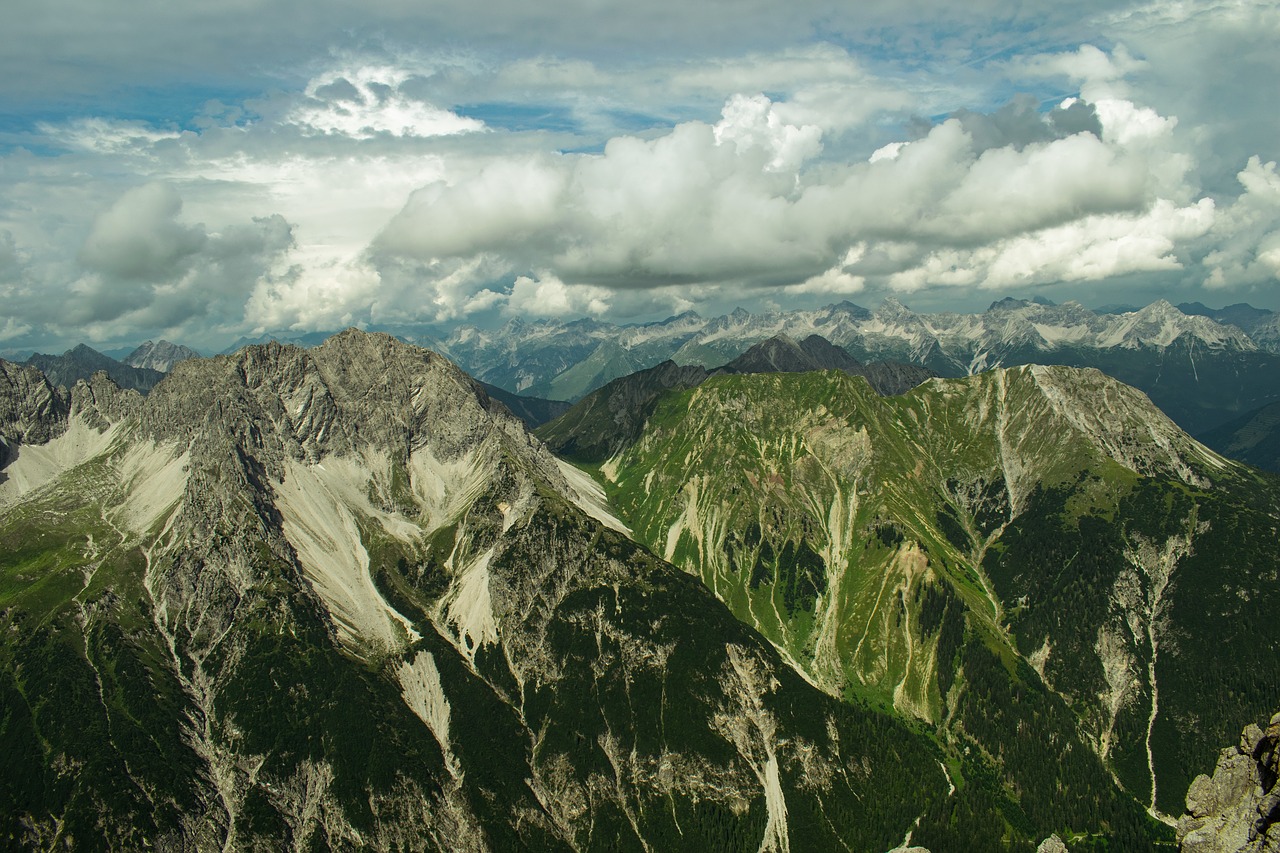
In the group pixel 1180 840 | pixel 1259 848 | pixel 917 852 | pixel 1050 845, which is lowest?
pixel 917 852

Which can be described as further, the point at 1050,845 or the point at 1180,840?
the point at 1050,845

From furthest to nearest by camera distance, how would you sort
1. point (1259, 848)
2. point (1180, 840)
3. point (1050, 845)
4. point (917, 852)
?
point (917, 852), point (1050, 845), point (1180, 840), point (1259, 848)

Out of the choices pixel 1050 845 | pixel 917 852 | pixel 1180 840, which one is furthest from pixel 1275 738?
pixel 917 852

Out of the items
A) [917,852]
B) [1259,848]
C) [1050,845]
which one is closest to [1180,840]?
[1259,848]

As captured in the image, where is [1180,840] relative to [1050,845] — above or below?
above

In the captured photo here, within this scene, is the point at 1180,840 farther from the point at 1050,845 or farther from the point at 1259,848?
the point at 1050,845

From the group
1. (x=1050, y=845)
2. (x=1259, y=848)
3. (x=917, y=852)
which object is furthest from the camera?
(x=917, y=852)
